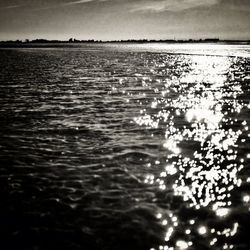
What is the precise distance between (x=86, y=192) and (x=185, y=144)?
28.2 ft

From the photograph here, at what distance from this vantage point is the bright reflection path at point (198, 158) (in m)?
12.0

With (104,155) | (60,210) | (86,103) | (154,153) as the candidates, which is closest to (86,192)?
(60,210)

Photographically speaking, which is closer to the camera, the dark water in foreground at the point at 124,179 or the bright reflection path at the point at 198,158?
the dark water in foreground at the point at 124,179

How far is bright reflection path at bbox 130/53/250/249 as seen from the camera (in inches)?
472

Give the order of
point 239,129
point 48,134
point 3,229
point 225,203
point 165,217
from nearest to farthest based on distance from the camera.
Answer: point 3,229 → point 165,217 → point 225,203 → point 48,134 → point 239,129

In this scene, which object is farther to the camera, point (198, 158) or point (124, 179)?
point (198, 158)

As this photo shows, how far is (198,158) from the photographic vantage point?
18531mm

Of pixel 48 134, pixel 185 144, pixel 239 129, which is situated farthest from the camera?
pixel 239 129

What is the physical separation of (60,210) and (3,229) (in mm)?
2165

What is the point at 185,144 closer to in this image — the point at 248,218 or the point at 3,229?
the point at 248,218

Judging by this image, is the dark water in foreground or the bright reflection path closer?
the dark water in foreground

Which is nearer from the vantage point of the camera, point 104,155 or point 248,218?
point 248,218

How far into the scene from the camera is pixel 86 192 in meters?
14.5

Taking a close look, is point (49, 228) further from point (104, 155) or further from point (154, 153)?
point (154, 153)
